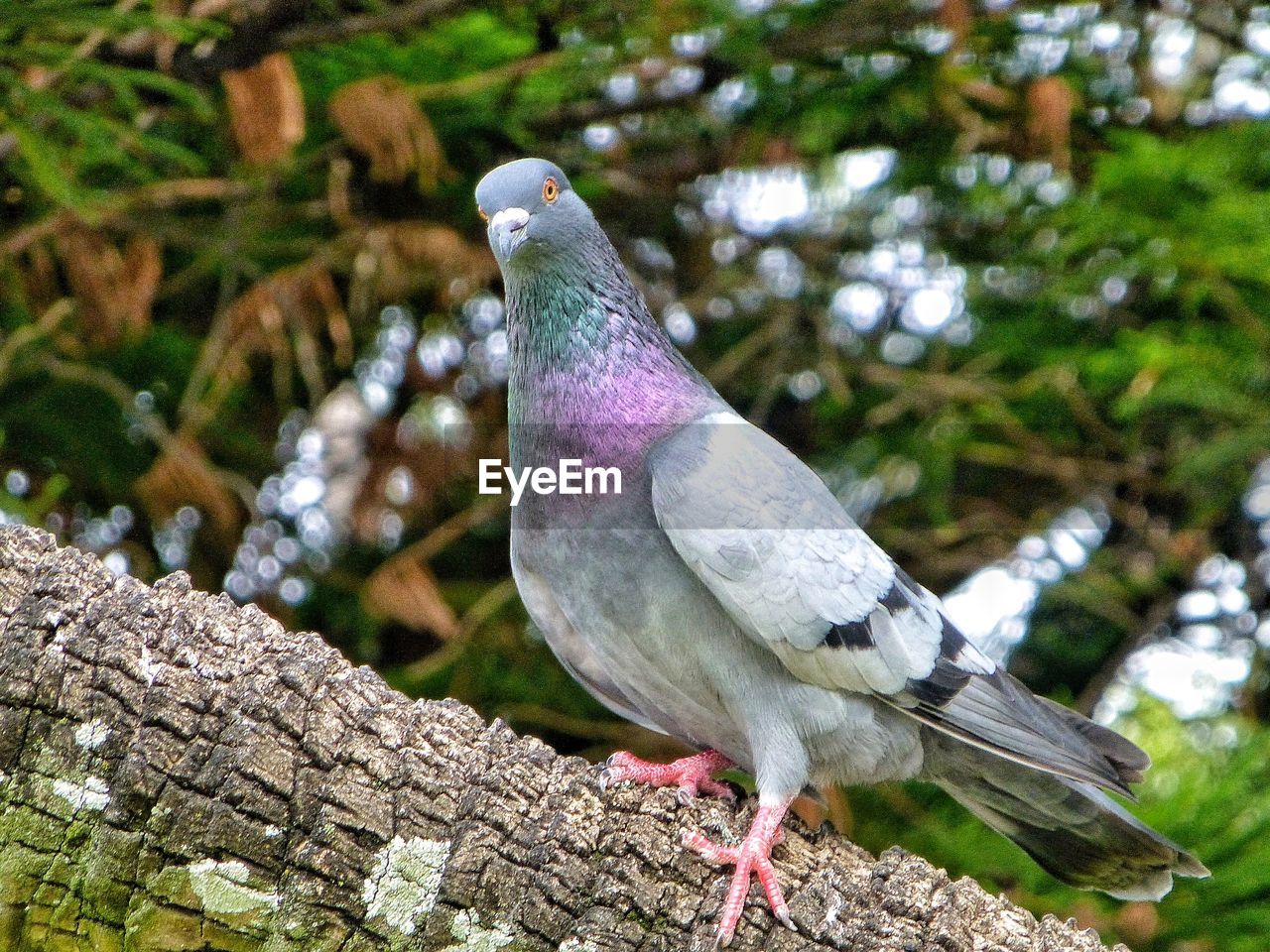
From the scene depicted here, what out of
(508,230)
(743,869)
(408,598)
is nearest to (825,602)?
(743,869)

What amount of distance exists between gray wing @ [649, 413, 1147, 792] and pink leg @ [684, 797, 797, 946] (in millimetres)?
501

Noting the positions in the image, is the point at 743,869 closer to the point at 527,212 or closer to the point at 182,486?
the point at 527,212

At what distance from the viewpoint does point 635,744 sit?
5.55 meters

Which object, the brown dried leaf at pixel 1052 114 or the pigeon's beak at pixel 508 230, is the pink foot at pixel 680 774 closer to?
the pigeon's beak at pixel 508 230

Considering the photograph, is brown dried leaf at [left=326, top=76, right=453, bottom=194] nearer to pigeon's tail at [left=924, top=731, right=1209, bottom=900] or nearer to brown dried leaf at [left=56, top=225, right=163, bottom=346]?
brown dried leaf at [left=56, top=225, right=163, bottom=346]

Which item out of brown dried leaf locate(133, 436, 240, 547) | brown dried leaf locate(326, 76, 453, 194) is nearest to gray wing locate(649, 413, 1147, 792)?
brown dried leaf locate(326, 76, 453, 194)

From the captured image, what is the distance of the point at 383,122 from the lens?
198 inches

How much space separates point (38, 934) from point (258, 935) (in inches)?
16.2

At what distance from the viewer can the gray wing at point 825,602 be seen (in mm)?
3275

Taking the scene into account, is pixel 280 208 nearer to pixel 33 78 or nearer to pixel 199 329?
pixel 199 329

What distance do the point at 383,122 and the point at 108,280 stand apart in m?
1.41

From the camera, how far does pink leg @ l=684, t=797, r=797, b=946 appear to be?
9.05 feet

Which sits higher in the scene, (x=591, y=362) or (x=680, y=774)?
(x=591, y=362)

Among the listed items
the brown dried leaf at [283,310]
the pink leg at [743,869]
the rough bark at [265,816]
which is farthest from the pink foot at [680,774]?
the brown dried leaf at [283,310]
